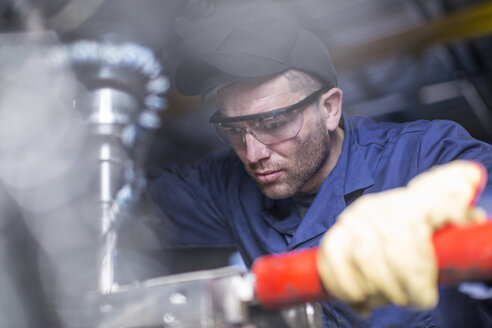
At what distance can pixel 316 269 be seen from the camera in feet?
1.44

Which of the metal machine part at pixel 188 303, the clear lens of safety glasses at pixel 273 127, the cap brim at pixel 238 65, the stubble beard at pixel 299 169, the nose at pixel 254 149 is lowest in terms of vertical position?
the metal machine part at pixel 188 303

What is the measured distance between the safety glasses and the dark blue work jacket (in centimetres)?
19

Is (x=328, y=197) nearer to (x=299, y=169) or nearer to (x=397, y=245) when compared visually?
(x=299, y=169)

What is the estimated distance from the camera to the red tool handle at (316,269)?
388mm

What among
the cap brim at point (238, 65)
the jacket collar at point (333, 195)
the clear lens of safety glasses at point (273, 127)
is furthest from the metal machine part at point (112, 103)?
the jacket collar at point (333, 195)

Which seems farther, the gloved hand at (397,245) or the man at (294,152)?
the man at (294,152)

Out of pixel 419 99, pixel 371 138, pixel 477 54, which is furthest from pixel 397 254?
pixel 419 99

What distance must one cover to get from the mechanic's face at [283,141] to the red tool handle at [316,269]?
65cm

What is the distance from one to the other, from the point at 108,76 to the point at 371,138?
30.0 inches

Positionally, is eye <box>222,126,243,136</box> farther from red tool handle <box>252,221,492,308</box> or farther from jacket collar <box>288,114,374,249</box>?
red tool handle <box>252,221,492,308</box>

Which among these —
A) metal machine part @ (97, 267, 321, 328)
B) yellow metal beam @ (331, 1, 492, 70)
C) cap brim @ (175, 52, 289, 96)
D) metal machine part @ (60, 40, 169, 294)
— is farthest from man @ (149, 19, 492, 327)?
yellow metal beam @ (331, 1, 492, 70)

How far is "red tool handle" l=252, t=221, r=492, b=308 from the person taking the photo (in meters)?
0.39

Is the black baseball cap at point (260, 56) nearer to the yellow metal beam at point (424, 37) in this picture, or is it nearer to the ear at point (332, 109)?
the ear at point (332, 109)

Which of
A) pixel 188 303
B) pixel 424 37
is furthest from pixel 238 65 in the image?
pixel 424 37
